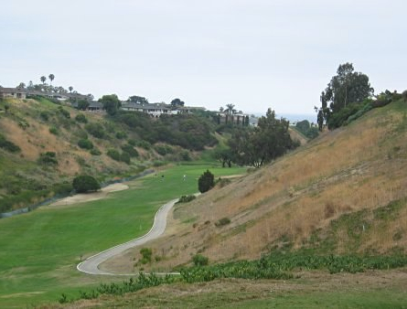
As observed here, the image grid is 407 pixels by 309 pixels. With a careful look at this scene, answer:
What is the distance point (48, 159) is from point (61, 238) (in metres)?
51.4

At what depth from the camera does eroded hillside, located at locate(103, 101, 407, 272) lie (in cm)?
2878

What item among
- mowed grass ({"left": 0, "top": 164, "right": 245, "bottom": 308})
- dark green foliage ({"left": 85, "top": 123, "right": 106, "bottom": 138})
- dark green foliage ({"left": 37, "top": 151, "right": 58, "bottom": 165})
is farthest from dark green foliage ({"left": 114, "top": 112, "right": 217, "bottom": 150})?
mowed grass ({"left": 0, "top": 164, "right": 245, "bottom": 308})

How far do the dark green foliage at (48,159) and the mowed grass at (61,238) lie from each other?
1914 cm

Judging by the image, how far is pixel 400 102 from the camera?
196ft

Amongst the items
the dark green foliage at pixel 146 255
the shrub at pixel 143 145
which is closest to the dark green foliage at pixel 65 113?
the shrub at pixel 143 145

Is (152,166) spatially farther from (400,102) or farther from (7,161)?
(400,102)

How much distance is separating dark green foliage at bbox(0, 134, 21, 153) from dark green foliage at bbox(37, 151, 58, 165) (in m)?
4.25

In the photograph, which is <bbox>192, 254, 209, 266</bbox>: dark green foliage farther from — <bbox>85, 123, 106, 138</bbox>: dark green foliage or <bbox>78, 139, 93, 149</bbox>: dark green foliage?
<bbox>85, 123, 106, 138</bbox>: dark green foliage

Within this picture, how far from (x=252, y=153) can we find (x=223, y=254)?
194 ft

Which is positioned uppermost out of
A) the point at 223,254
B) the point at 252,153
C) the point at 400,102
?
the point at 400,102

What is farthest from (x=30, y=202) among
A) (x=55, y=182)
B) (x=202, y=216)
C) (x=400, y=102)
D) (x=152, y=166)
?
(x=152, y=166)

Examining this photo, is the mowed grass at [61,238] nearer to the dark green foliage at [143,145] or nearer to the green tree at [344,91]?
the green tree at [344,91]

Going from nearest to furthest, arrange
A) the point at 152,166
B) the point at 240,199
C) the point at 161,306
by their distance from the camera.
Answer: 1. the point at 161,306
2. the point at 240,199
3. the point at 152,166

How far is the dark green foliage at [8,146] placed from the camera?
326 ft
